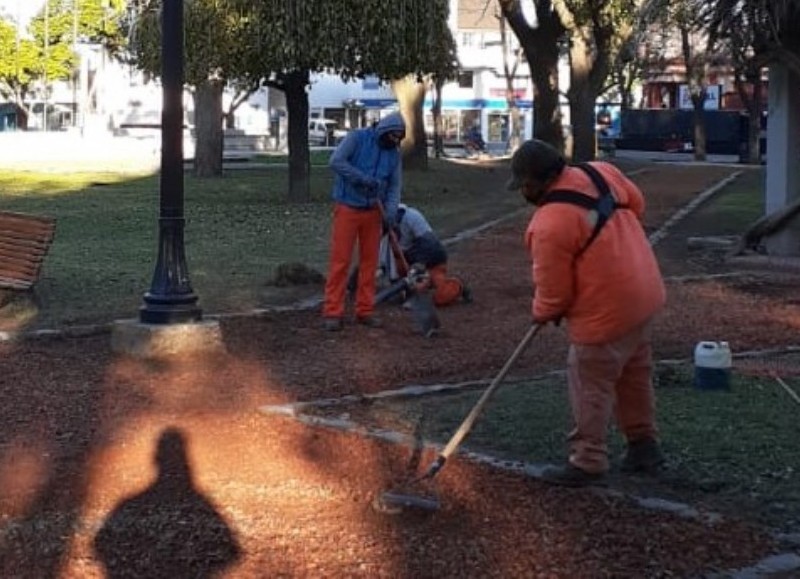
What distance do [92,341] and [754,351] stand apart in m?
4.61

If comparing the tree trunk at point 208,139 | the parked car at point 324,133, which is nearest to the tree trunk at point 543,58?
the tree trunk at point 208,139

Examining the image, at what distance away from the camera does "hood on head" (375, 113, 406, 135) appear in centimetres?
971

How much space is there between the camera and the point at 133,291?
39.9 ft

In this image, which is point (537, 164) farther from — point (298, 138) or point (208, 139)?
point (208, 139)

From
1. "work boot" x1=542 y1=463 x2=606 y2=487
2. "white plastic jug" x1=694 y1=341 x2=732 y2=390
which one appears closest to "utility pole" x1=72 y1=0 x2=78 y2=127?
"white plastic jug" x1=694 y1=341 x2=732 y2=390

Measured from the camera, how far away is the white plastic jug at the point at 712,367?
7680mm

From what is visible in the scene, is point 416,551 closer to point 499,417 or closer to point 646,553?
point 646,553

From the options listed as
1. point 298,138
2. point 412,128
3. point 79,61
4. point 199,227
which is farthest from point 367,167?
point 79,61

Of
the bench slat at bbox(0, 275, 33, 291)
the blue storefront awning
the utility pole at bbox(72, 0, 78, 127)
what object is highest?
the utility pole at bbox(72, 0, 78, 127)

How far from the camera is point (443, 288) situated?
36.9ft

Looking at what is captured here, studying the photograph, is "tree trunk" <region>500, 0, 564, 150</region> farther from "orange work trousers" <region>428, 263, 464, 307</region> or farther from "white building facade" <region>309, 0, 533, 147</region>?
"white building facade" <region>309, 0, 533, 147</region>

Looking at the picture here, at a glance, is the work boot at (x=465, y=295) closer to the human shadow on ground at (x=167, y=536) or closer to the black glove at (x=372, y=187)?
the black glove at (x=372, y=187)

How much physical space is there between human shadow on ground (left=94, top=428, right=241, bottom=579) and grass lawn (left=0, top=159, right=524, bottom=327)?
16.0 feet

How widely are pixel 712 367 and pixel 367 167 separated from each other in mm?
3198
